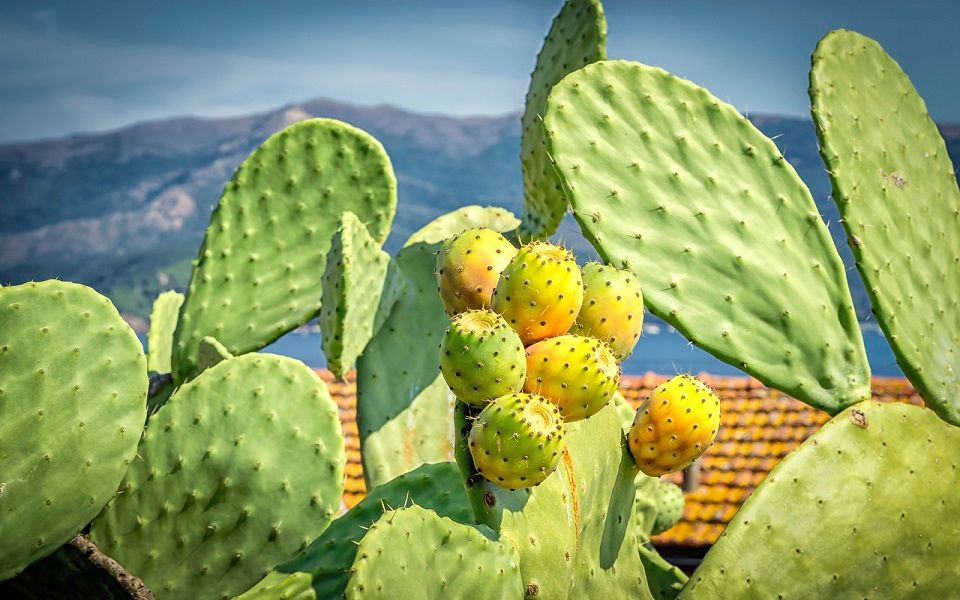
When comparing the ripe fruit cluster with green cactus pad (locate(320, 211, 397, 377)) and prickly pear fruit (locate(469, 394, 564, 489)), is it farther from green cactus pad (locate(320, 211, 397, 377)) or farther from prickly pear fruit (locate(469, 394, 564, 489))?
green cactus pad (locate(320, 211, 397, 377))

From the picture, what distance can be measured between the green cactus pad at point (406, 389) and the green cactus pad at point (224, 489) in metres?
0.35

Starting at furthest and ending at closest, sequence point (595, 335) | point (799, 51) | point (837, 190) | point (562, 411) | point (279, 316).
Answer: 1. point (799, 51)
2. point (279, 316)
3. point (837, 190)
4. point (595, 335)
5. point (562, 411)

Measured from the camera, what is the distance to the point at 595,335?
4.60ft

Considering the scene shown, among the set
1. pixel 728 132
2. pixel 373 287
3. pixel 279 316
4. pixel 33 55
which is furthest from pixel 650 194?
pixel 33 55

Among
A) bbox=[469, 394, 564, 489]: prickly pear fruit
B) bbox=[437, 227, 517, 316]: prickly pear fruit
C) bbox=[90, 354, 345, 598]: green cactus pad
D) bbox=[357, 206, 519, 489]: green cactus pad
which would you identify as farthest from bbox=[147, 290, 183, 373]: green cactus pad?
bbox=[469, 394, 564, 489]: prickly pear fruit

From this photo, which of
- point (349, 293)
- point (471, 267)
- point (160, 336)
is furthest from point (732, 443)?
point (471, 267)

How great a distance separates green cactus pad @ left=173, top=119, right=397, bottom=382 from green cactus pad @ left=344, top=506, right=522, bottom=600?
44.0 inches

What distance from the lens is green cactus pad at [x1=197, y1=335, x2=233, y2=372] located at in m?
1.99

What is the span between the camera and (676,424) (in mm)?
1429

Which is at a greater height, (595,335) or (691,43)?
(595,335)

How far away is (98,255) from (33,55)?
1582 inches

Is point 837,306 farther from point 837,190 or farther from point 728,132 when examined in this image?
point 728,132

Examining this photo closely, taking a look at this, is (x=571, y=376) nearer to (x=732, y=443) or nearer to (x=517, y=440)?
(x=517, y=440)

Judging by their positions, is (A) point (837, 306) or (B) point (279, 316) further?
(B) point (279, 316)
